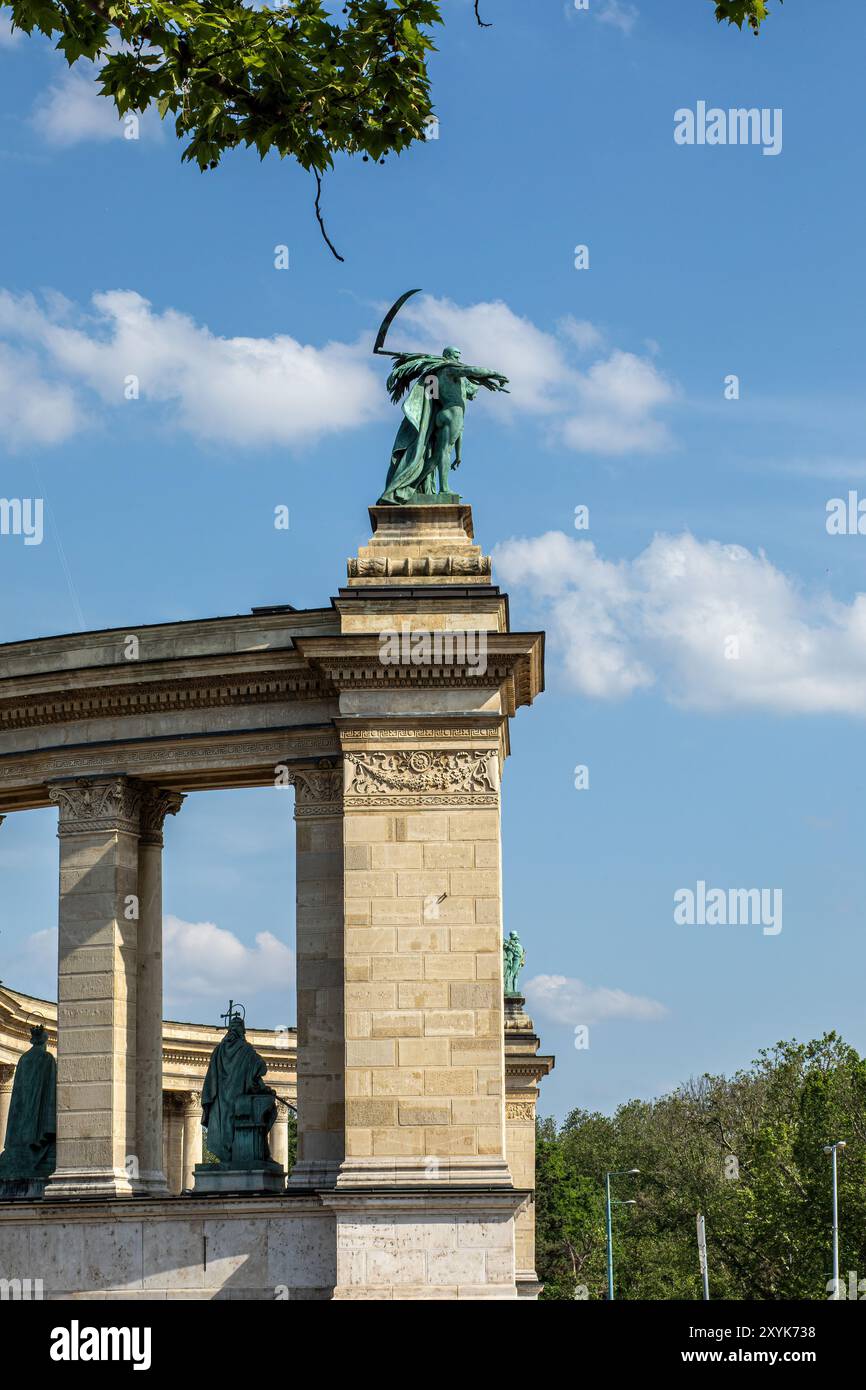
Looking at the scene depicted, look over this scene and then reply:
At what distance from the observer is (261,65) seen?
18.6 m

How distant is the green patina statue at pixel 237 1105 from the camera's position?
1558 inches

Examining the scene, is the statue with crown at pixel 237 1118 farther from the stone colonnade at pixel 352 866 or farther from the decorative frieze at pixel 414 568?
the decorative frieze at pixel 414 568

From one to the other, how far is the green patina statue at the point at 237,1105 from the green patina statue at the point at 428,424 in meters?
11.0

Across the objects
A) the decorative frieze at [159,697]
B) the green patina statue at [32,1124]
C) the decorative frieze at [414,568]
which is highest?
the decorative frieze at [414,568]

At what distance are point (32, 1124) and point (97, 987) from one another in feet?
11.5

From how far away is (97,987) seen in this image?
39.7 m

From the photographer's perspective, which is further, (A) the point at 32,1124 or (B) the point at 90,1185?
(A) the point at 32,1124

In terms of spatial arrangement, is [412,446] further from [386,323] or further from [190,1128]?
[190,1128]

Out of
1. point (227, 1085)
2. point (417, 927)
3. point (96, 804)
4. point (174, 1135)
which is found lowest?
point (174, 1135)

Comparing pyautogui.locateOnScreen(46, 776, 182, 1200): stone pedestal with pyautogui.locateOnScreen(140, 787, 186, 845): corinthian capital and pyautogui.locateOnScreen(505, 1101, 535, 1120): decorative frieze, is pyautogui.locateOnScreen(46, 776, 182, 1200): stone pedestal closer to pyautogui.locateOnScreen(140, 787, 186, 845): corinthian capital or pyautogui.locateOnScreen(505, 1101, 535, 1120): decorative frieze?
pyautogui.locateOnScreen(140, 787, 186, 845): corinthian capital

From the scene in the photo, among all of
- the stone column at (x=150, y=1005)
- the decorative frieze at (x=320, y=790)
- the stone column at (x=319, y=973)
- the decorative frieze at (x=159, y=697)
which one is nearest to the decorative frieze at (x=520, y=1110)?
the stone column at (x=150, y=1005)

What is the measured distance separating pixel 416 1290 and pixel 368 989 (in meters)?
5.26

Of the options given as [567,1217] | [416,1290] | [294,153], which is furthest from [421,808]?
[567,1217]

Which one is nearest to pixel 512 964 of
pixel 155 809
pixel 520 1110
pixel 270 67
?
pixel 520 1110
